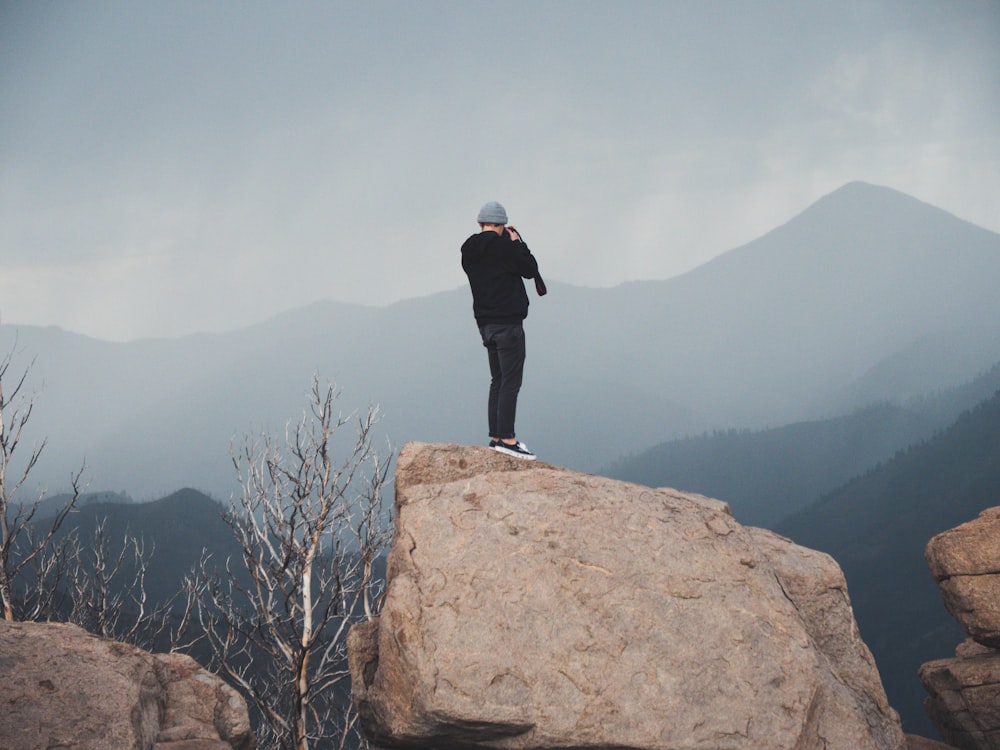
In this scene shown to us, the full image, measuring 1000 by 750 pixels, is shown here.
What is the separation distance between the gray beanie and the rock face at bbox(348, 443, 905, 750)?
3.52 m

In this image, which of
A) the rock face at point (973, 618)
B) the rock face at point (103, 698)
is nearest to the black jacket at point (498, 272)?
the rock face at point (103, 698)

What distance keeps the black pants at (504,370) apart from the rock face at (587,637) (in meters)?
1.18

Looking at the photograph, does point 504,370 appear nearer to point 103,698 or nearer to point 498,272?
point 498,272

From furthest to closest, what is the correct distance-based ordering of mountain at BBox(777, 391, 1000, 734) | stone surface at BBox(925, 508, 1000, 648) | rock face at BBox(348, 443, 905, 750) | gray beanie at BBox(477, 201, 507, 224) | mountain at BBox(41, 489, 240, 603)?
mountain at BBox(41, 489, 240, 603) → mountain at BBox(777, 391, 1000, 734) → stone surface at BBox(925, 508, 1000, 648) → gray beanie at BBox(477, 201, 507, 224) → rock face at BBox(348, 443, 905, 750)

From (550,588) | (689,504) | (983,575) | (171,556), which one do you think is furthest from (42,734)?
(171,556)

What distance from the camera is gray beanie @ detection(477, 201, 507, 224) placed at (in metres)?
11.0

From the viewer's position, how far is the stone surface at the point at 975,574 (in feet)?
40.5

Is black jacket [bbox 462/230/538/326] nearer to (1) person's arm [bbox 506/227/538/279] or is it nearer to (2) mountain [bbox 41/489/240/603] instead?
(1) person's arm [bbox 506/227/538/279]

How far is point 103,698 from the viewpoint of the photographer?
7.99 metres

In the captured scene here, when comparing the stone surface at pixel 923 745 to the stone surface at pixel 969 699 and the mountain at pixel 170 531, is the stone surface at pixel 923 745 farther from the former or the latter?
the mountain at pixel 170 531

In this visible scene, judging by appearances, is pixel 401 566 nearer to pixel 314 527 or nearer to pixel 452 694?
pixel 452 694

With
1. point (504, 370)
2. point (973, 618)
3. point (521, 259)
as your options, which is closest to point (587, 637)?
point (504, 370)

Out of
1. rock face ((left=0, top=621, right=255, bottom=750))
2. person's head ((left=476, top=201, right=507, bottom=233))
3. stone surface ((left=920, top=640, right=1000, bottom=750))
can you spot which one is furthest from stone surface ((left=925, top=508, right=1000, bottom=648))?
rock face ((left=0, top=621, right=255, bottom=750))

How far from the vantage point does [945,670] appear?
13.4m
